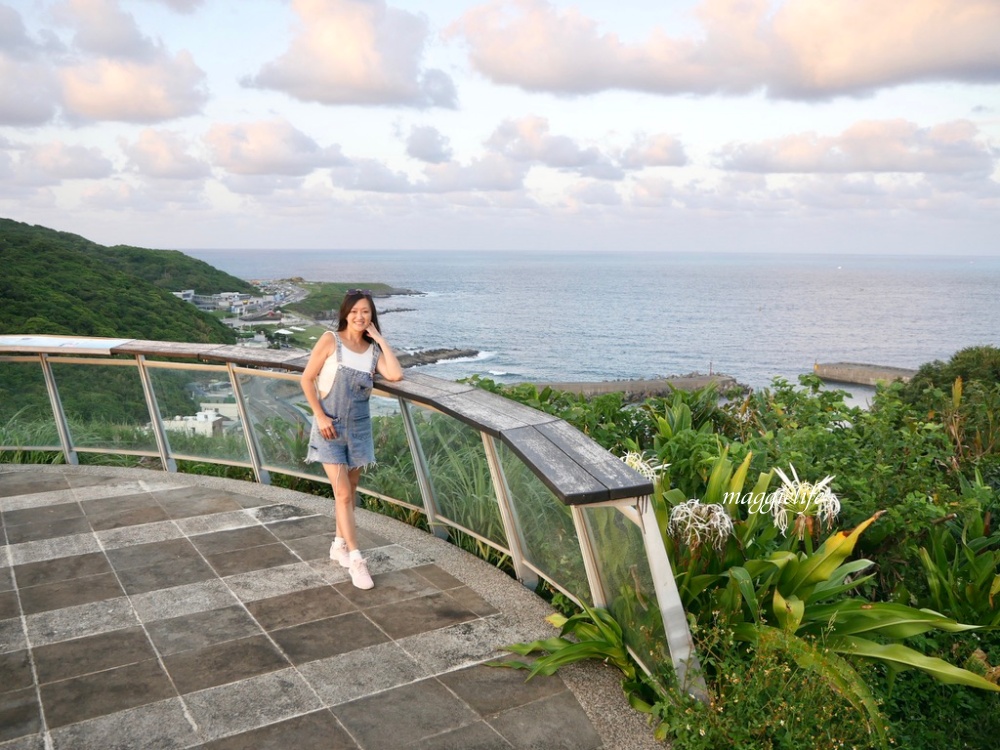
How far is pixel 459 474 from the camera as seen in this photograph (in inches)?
215

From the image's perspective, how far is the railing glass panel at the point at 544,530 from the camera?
4.23m

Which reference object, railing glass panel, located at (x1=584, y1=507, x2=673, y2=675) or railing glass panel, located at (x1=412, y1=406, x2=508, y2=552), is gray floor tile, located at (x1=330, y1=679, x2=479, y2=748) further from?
railing glass panel, located at (x1=412, y1=406, x2=508, y2=552)

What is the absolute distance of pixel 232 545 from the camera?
5617mm

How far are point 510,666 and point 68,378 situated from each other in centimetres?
561

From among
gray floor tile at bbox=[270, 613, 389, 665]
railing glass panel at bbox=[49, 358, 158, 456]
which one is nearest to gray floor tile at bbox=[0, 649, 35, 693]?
gray floor tile at bbox=[270, 613, 389, 665]

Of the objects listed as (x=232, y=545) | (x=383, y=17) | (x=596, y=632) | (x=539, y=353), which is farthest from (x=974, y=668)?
(x=539, y=353)

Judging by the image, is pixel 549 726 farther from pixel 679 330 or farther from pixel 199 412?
pixel 679 330

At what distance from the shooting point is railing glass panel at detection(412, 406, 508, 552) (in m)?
5.22

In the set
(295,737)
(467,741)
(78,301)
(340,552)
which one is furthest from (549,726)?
(78,301)

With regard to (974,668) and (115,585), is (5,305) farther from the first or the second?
(974,668)

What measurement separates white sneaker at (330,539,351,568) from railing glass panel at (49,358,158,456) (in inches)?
126

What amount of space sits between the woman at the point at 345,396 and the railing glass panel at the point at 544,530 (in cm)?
101

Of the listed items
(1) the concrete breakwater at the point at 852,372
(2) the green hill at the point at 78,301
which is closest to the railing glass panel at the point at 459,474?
(2) the green hill at the point at 78,301

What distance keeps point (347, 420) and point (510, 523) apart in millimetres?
1177
